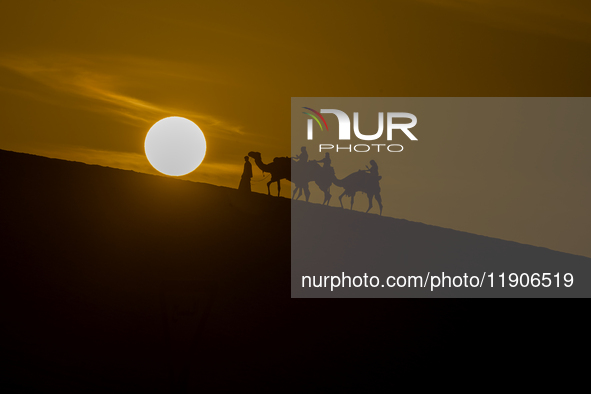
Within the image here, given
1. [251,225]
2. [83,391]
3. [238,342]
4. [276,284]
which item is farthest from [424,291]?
[83,391]

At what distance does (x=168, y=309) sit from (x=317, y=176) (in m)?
16.5

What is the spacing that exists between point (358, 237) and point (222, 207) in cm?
516

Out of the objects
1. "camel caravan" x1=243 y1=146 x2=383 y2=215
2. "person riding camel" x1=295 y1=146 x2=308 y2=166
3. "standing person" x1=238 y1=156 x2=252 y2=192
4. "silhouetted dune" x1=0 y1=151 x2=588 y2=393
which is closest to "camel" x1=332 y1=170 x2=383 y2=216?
"camel caravan" x1=243 y1=146 x2=383 y2=215

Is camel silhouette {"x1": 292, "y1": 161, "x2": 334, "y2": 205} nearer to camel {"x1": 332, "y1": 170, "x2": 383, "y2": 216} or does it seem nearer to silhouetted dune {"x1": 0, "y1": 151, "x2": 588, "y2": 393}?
camel {"x1": 332, "y1": 170, "x2": 383, "y2": 216}

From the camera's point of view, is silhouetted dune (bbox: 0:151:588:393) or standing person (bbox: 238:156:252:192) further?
standing person (bbox: 238:156:252:192)

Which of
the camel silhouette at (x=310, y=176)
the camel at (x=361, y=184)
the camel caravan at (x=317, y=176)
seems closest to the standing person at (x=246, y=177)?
the camel caravan at (x=317, y=176)

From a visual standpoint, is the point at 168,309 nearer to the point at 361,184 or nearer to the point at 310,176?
the point at 310,176

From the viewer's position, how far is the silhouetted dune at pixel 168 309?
927cm

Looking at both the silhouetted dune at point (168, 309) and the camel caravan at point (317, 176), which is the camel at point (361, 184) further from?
the silhouetted dune at point (168, 309)

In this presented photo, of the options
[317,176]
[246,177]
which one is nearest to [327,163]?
[317,176]

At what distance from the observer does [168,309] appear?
809 cm

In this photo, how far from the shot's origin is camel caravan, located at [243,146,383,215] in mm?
23953

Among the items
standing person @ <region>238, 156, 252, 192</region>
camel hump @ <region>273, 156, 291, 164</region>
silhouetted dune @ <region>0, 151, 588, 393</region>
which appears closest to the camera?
silhouetted dune @ <region>0, 151, 588, 393</region>

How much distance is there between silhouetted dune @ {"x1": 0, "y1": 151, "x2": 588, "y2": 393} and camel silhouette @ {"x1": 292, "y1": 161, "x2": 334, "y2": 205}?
11.0 feet
